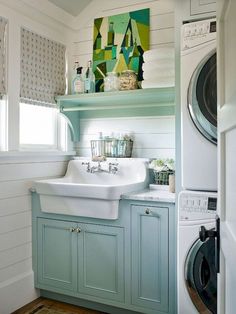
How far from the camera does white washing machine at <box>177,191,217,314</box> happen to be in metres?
1.84

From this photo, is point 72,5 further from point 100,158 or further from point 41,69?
point 100,158

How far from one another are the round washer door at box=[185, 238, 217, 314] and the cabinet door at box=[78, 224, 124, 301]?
0.54m

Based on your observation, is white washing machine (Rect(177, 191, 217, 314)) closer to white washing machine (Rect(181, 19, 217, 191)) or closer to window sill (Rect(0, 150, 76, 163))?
white washing machine (Rect(181, 19, 217, 191))

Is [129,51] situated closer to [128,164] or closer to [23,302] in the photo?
[128,164]

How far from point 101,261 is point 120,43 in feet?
5.96

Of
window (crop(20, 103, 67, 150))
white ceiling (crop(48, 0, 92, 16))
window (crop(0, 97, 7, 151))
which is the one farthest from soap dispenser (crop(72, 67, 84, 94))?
window (crop(0, 97, 7, 151))

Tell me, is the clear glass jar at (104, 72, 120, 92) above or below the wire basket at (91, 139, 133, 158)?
above

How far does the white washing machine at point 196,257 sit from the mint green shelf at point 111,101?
87 cm

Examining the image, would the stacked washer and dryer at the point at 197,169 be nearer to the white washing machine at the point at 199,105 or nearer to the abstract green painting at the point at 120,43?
the white washing machine at the point at 199,105

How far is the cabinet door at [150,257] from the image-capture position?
7.01 feet

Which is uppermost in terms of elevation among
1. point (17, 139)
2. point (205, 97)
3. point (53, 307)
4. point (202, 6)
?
point (202, 6)

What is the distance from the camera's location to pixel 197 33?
74.3 inches

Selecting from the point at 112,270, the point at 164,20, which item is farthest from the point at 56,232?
the point at 164,20

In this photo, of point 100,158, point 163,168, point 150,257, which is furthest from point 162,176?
point 150,257
